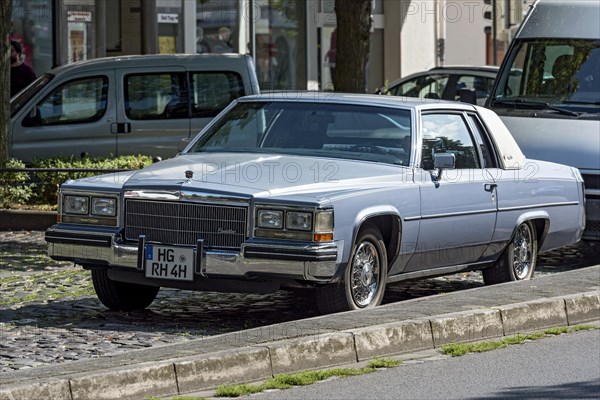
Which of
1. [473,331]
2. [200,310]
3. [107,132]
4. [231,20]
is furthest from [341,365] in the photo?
[231,20]

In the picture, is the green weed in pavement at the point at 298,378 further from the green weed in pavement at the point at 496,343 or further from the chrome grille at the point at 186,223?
the chrome grille at the point at 186,223

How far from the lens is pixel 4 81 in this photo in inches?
639

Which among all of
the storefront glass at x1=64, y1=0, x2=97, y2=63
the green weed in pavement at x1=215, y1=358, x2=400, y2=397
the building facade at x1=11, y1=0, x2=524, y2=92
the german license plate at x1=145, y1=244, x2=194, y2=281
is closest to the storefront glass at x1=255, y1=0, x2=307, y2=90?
the building facade at x1=11, y1=0, x2=524, y2=92

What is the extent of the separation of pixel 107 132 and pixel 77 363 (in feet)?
35.1

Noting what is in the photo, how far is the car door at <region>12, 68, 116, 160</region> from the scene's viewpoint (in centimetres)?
1764

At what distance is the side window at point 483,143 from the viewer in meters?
11.6

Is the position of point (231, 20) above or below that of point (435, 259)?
above

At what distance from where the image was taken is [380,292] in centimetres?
1006

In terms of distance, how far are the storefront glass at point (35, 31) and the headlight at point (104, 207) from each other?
→ 14.4 metres

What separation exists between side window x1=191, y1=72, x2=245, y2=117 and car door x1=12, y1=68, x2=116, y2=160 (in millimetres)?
1115

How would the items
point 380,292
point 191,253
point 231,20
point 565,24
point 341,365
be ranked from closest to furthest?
1. point 341,365
2. point 191,253
3. point 380,292
4. point 565,24
5. point 231,20

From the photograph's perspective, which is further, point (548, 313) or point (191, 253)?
point (548, 313)

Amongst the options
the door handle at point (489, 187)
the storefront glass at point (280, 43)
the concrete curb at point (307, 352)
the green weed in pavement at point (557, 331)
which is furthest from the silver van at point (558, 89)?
the storefront glass at point (280, 43)

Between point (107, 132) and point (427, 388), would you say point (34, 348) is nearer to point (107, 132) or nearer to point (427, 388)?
point (427, 388)
